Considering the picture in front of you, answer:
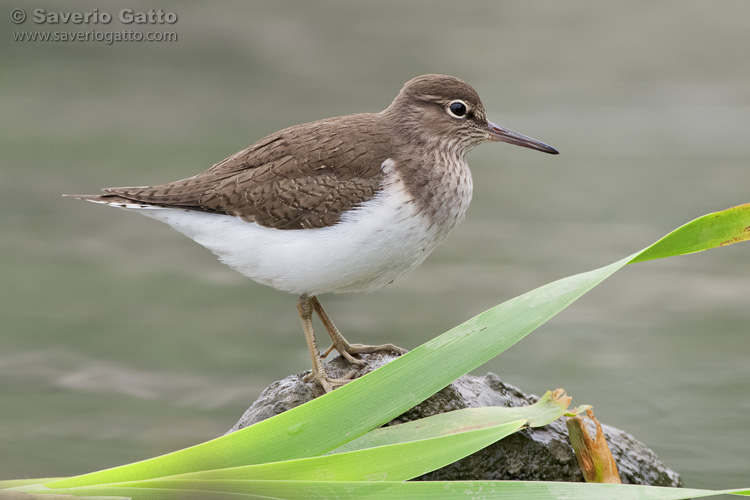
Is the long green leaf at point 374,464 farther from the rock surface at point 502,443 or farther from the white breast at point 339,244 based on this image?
the white breast at point 339,244

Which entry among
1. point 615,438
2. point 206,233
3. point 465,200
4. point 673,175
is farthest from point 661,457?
point 673,175

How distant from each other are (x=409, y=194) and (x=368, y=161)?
35cm

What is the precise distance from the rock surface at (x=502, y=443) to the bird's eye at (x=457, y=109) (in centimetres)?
169

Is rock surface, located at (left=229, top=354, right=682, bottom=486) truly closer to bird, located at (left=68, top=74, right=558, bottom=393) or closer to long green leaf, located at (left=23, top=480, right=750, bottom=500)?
bird, located at (left=68, top=74, right=558, bottom=393)

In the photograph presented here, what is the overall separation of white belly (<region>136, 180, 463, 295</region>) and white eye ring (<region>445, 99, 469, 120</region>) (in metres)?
0.76

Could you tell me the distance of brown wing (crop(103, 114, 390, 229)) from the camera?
5.85 m

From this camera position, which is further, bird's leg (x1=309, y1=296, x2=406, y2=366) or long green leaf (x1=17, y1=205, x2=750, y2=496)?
bird's leg (x1=309, y1=296, x2=406, y2=366)

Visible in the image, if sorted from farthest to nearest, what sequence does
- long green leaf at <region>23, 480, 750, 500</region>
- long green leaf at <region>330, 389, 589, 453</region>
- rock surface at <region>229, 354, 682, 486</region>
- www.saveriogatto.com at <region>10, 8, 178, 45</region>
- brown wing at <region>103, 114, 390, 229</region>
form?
1. www.saveriogatto.com at <region>10, 8, 178, 45</region>
2. brown wing at <region>103, 114, 390, 229</region>
3. rock surface at <region>229, 354, 682, 486</region>
4. long green leaf at <region>330, 389, 589, 453</region>
5. long green leaf at <region>23, 480, 750, 500</region>

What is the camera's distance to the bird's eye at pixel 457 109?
20.6 feet

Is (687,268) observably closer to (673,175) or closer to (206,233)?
(673,175)

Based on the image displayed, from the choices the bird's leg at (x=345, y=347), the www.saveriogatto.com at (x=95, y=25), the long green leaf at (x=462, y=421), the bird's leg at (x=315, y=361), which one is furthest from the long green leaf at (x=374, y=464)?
the www.saveriogatto.com at (x=95, y=25)

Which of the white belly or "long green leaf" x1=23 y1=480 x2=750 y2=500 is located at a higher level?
the white belly

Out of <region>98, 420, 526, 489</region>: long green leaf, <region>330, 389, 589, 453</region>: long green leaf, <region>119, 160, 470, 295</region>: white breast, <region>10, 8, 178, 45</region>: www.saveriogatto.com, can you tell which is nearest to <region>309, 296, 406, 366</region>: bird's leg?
<region>119, 160, 470, 295</region>: white breast

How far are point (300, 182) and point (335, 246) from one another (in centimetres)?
50
